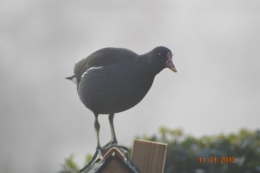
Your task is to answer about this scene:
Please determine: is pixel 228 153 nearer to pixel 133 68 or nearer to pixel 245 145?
pixel 245 145

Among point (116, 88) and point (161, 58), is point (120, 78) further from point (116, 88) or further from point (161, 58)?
point (161, 58)

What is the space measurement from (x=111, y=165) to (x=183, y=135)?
2065mm

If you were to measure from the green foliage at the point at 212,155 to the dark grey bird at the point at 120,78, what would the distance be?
152 cm

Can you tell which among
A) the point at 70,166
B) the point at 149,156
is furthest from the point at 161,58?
the point at 70,166

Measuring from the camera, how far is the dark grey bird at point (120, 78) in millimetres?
2676

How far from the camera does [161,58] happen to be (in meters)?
2.68

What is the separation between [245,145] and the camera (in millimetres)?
4332

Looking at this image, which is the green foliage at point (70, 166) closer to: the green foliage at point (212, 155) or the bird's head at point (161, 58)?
the green foliage at point (212, 155)

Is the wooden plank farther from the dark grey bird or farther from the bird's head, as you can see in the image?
the bird's head

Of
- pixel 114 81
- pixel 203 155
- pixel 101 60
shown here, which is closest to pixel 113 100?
pixel 114 81

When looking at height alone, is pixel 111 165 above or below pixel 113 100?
below
